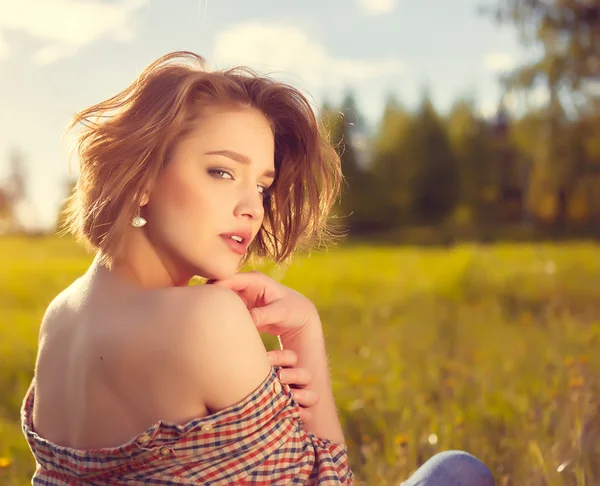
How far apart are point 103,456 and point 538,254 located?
12.4m

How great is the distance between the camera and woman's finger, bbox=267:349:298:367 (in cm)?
184

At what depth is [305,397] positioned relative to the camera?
6.15ft

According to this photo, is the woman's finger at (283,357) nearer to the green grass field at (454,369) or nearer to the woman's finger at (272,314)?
the woman's finger at (272,314)

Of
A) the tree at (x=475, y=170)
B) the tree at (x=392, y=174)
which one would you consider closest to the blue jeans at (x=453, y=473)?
the tree at (x=392, y=174)

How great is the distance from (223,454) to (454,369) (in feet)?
9.37

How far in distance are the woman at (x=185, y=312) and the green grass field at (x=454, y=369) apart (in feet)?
2.84

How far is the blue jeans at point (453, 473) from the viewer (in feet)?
5.98

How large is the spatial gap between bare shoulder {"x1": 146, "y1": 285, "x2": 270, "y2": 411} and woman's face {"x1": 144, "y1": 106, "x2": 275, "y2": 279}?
25cm

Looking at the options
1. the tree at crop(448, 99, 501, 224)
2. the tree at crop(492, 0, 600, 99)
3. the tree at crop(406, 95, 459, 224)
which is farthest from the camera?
the tree at crop(448, 99, 501, 224)

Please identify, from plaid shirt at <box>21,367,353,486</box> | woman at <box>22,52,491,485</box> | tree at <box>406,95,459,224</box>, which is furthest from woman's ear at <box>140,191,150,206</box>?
tree at <box>406,95,459,224</box>

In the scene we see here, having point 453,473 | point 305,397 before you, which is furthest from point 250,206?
point 453,473

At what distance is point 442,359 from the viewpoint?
4.62 m

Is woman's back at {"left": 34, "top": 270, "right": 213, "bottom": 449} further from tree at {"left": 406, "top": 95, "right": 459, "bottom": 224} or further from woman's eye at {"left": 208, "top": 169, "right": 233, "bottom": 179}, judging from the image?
tree at {"left": 406, "top": 95, "right": 459, "bottom": 224}

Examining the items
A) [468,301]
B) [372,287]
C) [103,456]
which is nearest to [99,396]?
[103,456]
